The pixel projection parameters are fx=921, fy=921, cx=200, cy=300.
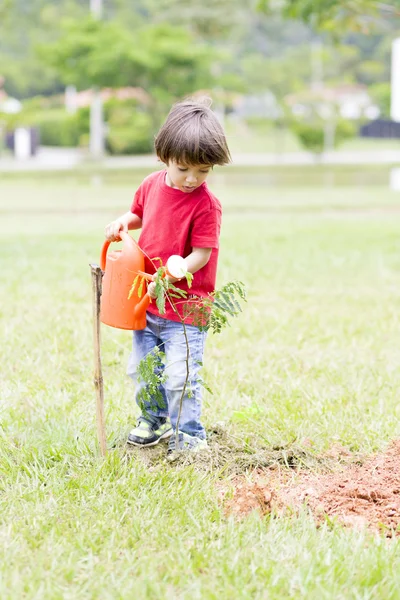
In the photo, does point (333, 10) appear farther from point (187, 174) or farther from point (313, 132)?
point (313, 132)

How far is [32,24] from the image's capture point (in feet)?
150

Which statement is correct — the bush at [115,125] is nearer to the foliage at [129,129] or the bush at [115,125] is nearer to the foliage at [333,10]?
the foliage at [129,129]

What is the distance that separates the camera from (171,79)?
29.0 metres

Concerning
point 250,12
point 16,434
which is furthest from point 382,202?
point 250,12

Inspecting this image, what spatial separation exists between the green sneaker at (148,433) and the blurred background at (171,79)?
20.1 ft

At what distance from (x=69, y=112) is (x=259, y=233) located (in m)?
31.6

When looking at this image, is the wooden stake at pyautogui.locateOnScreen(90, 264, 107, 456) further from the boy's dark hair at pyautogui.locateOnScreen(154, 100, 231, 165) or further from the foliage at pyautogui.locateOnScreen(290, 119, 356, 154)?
the foliage at pyautogui.locateOnScreen(290, 119, 356, 154)

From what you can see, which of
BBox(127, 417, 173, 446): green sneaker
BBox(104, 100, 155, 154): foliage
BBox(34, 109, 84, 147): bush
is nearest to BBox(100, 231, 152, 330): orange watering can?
BBox(127, 417, 173, 446): green sneaker

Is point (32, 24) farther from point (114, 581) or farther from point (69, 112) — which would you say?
point (114, 581)

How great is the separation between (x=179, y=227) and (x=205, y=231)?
0.09 metres

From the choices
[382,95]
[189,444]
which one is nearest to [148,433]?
[189,444]

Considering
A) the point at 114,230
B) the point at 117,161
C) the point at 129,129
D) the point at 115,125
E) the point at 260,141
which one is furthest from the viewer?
the point at 260,141

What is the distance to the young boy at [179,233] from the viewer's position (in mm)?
2879

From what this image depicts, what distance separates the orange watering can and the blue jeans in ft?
0.44
